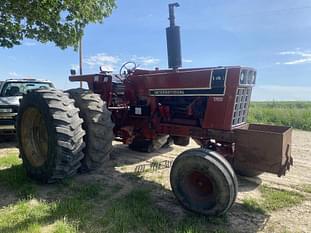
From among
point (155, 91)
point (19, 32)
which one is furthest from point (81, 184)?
point (19, 32)

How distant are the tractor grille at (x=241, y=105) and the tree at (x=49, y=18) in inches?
235

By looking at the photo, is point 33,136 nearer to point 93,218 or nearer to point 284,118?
point 93,218

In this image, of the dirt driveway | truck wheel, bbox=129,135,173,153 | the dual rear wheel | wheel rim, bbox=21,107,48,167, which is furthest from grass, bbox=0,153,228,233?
truck wheel, bbox=129,135,173,153

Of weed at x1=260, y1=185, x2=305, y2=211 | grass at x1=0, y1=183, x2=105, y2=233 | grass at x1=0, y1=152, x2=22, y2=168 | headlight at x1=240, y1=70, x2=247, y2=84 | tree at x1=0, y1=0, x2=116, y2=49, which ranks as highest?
tree at x1=0, y1=0, x2=116, y2=49

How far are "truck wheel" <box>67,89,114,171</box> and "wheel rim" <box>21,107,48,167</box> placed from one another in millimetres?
695

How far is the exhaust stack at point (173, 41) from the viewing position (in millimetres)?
Answer: 4598

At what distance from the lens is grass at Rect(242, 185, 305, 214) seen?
388cm

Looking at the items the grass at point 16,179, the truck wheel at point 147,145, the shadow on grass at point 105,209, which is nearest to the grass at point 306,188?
the shadow on grass at point 105,209

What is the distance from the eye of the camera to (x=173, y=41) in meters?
4.61

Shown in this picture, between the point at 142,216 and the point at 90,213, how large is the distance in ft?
2.12

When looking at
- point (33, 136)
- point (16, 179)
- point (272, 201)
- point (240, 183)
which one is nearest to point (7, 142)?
point (33, 136)

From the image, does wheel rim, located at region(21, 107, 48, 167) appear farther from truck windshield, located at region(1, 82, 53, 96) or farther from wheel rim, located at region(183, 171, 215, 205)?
truck windshield, located at region(1, 82, 53, 96)

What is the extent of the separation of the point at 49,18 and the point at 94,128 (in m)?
5.52

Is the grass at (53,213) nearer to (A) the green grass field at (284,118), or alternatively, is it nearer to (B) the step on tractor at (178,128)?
(B) the step on tractor at (178,128)
